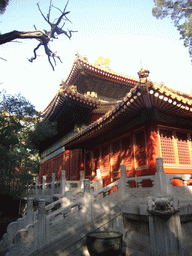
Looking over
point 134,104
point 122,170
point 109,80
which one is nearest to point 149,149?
point 122,170

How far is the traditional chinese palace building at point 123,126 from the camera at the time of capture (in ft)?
19.8

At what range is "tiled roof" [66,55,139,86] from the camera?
513 inches

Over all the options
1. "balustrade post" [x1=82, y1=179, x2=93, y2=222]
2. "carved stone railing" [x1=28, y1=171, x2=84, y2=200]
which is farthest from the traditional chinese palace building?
"balustrade post" [x1=82, y1=179, x2=93, y2=222]

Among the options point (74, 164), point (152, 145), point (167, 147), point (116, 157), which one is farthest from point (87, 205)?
point (74, 164)

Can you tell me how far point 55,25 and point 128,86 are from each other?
28.5 feet

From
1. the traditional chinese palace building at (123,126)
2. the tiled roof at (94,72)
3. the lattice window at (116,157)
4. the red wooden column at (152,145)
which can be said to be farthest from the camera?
the tiled roof at (94,72)

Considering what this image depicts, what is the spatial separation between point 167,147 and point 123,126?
6.42 feet

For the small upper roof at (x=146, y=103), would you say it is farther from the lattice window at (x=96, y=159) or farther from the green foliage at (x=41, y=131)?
the green foliage at (x=41, y=131)

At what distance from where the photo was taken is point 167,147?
6922 millimetres

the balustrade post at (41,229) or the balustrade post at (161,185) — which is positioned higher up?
the balustrade post at (161,185)

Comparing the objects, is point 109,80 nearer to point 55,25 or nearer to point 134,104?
point 55,25

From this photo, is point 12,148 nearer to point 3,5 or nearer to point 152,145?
point 3,5

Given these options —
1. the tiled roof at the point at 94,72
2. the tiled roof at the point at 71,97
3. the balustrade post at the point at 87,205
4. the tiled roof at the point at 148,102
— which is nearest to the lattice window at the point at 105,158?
the tiled roof at the point at 148,102

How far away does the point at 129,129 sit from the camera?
7.84m
